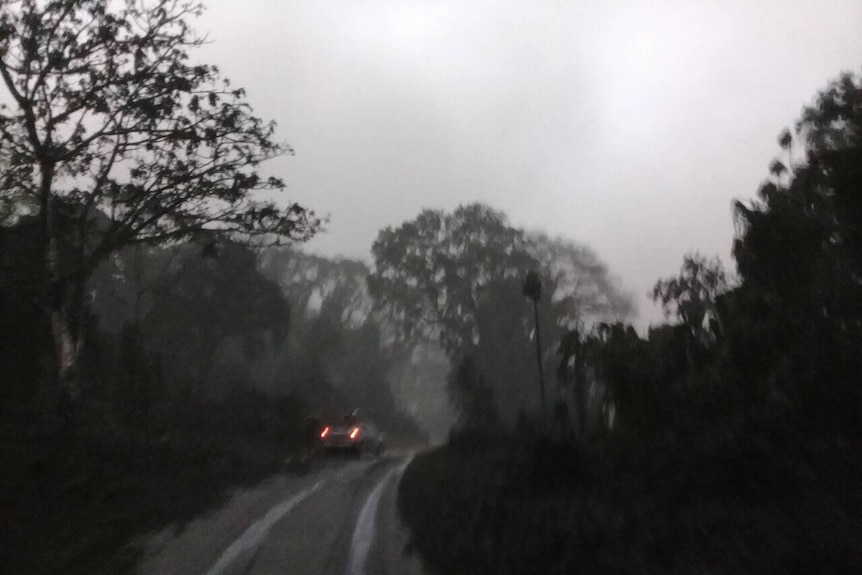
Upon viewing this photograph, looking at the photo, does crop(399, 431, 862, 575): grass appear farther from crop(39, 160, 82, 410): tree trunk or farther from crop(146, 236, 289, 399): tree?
crop(146, 236, 289, 399): tree

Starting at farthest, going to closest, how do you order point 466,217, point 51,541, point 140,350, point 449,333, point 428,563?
1. point 466,217
2. point 449,333
3. point 140,350
4. point 51,541
5. point 428,563

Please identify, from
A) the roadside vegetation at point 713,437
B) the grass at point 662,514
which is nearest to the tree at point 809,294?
the roadside vegetation at point 713,437

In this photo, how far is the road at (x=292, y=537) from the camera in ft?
29.2

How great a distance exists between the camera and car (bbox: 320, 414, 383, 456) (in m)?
23.3

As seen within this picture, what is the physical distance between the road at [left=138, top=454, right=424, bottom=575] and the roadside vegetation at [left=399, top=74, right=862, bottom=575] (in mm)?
414

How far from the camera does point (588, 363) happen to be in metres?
11.7

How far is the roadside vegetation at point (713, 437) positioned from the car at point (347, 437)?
32.3 ft

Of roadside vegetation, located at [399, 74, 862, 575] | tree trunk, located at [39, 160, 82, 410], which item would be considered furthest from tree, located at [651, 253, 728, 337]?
tree trunk, located at [39, 160, 82, 410]

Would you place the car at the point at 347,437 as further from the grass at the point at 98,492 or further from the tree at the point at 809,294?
the tree at the point at 809,294

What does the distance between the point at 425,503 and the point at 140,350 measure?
43.4 feet

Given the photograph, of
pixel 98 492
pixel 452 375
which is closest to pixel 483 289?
pixel 452 375

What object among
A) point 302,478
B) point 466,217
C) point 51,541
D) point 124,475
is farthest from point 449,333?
point 51,541

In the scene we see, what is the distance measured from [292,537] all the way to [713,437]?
4.61m

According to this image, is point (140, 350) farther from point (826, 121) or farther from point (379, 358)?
point (826, 121)
